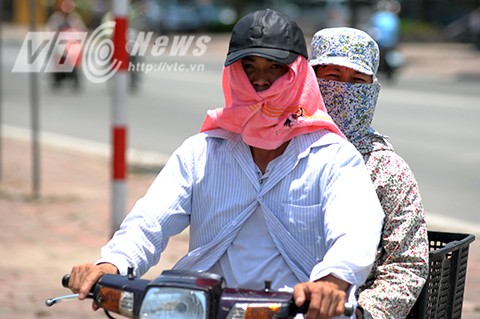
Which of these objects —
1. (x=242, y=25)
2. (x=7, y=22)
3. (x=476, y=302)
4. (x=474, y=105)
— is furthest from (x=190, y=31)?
(x=242, y=25)

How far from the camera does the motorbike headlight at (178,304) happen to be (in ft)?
7.04

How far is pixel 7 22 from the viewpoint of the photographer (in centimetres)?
5662

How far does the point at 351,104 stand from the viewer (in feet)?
10.2

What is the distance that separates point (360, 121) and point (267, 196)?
58 cm

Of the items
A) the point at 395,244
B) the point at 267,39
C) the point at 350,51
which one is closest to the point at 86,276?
the point at 267,39

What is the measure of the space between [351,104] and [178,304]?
1.18 meters

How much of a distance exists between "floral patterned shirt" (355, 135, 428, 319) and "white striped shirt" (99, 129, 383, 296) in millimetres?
330

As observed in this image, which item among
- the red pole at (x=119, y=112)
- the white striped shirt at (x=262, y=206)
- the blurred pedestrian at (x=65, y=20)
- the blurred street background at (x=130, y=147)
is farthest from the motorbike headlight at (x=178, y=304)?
the blurred pedestrian at (x=65, y=20)

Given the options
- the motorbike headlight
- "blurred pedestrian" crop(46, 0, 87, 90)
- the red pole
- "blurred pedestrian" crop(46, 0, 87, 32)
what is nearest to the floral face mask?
the motorbike headlight

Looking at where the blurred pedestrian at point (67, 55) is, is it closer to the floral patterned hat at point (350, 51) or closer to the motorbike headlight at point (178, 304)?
the floral patterned hat at point (350, 51)

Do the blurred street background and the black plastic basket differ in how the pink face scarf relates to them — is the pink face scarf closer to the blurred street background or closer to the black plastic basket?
the black plastic basket

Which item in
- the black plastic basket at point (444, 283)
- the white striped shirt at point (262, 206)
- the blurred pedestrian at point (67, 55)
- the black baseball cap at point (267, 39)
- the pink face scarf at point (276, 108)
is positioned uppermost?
the blurred pedestrian at point (67, 55)

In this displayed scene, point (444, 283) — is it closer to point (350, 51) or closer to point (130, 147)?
point (350, 51)

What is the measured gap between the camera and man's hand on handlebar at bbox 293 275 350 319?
2.26 meters
